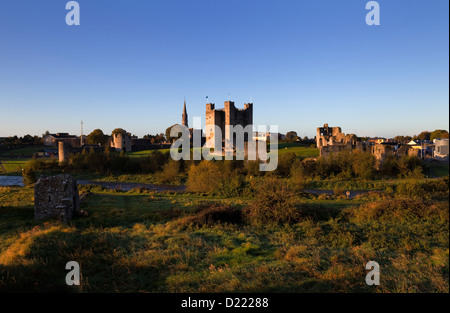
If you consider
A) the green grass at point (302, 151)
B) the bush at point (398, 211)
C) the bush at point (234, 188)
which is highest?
the green grass at point (302, 151)

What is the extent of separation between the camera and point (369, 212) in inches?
480

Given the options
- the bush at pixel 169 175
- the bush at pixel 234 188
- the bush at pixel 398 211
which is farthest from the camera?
the bush at pixel 169 175

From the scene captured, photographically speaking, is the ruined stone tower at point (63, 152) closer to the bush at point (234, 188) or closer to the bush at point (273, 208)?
the bush at point (234, 188)

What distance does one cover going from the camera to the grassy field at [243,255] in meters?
5.78

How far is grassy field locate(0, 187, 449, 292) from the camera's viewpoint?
19.0 ft

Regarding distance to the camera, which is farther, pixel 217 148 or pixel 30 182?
pixel 217 148

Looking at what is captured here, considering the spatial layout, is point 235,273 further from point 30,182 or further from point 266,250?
point 30,182

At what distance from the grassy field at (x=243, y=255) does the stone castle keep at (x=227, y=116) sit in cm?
4797

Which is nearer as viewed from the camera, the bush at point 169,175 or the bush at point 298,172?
the bush at point 298,172

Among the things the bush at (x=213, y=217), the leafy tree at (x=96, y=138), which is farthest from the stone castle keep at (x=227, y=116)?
the bush at (x=213, y=217)

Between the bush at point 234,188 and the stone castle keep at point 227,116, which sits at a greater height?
the stone castle keep at point 227,116

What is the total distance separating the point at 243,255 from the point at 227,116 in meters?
53.8

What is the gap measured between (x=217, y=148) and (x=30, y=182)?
29429 mm

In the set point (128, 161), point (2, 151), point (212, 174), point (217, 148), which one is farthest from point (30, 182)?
point (2, 151)
